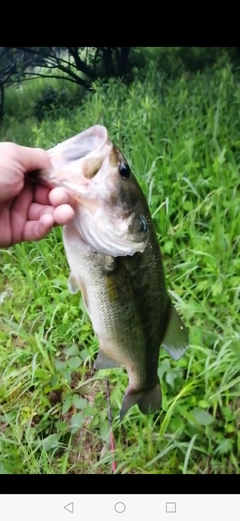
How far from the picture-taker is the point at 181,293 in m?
1.06

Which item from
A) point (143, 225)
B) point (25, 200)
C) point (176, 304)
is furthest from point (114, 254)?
point (176, 304)

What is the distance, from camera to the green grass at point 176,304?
3.35 feet

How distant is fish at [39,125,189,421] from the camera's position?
69cm

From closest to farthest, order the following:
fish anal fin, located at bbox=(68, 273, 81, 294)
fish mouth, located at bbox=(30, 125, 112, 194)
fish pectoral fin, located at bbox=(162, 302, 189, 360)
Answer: fish mouth, located at bbox=(30, 125, 112, 194), fish anal fin, located at bbox=(68, 273, 81, 294), fish pectoral fin, located at bbox=(162, 302, 189, 360)

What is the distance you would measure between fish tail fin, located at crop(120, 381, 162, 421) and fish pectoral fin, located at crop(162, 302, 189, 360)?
65mm

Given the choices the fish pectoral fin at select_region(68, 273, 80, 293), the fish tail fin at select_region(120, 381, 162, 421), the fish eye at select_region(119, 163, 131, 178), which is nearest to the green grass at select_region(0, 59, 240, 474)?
the fish tail fin at select_region(120, 381, 162, 421)

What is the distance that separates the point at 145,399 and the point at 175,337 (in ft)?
0.43

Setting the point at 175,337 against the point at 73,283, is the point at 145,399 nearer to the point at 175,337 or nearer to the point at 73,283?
the point at 175,337

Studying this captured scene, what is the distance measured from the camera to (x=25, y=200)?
83 centimetres
